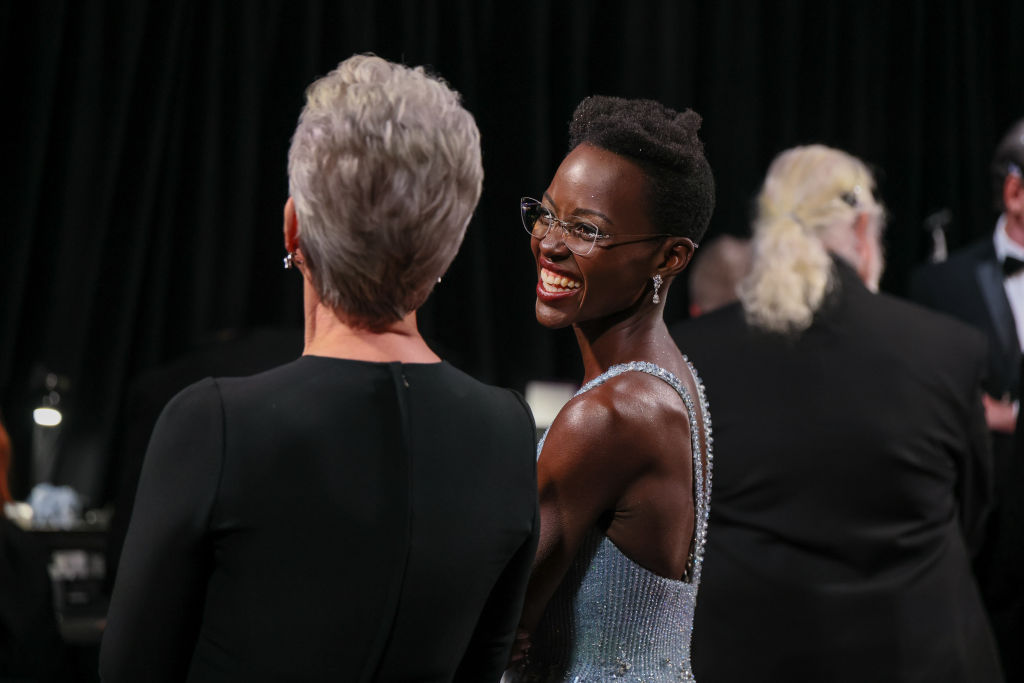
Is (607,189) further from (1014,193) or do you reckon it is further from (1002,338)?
(1014,193)

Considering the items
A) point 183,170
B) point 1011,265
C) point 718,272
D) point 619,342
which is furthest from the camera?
point 183,170

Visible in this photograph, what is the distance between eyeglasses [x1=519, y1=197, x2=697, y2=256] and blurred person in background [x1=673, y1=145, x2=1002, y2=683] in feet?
3.40

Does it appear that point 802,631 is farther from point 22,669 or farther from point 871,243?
point 22,669

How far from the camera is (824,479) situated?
2.24 meters

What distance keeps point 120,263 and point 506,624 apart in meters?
2.64

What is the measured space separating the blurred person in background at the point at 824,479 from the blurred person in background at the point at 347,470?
1155 mm

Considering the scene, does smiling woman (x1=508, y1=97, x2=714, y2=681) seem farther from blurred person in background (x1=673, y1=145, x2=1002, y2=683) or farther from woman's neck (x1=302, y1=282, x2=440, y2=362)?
blurred person in background (x1=673, y1=145, x2=1002, y2=683)

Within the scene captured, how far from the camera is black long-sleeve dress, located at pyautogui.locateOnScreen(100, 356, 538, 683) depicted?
1017 millimetres

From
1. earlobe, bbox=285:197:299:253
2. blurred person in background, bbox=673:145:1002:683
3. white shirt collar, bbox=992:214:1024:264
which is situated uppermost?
earlobe, bbox=285:197:299:253

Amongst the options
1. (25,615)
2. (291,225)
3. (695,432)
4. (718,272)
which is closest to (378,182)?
(291,225)

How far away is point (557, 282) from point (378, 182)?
271 millimetres

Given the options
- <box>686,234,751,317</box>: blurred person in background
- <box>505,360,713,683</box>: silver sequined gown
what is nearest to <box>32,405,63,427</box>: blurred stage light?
<box>686,234,751,317</box>: blurred person in background

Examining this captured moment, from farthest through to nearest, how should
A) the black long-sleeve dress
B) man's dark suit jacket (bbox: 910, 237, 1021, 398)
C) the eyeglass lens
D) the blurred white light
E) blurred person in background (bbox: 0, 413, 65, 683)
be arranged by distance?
the blurred white light, man's dark suit jacket (bbox: 910, 237, 1021, 398), blurred person in background (bbox: 0, 413, 65, 683), the eyeglass lens, the black long-sleeve dress

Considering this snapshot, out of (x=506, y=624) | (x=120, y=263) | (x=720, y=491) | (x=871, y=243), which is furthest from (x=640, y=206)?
(x=120, y=263)
